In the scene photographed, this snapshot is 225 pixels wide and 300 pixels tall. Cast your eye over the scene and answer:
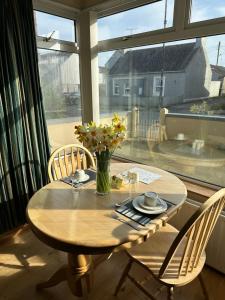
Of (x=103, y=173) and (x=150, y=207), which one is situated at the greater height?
(x=103, y=173)

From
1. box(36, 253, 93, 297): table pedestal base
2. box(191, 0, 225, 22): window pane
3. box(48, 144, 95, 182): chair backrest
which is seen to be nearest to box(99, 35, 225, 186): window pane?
box(191, 0, 225, 22): window pane

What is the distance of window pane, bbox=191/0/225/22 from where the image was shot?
158 cm

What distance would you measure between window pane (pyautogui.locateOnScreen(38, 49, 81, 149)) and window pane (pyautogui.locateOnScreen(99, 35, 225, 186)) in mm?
371

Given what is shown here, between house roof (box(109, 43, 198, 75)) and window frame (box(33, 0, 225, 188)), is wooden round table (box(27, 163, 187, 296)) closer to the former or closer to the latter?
house roof (box(109, 43, 198, 75))

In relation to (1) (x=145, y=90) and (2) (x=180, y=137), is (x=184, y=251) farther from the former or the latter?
(1) (x=145, y=90)

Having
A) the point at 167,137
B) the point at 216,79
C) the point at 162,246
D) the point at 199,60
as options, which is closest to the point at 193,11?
the point at 199,60

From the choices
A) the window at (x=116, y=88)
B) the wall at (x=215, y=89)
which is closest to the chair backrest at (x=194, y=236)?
the wall at (x=215, y=89)

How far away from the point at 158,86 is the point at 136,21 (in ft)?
2.27

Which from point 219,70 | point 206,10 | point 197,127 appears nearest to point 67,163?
point 197,127

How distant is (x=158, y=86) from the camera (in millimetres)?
2139

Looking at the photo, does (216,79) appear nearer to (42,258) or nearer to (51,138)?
(51,138)

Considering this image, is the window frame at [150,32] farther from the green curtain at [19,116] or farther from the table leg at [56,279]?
the table leg at [56,279]

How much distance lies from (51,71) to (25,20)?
1.89 feet

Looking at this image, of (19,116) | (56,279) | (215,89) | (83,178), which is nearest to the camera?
(56,279)
